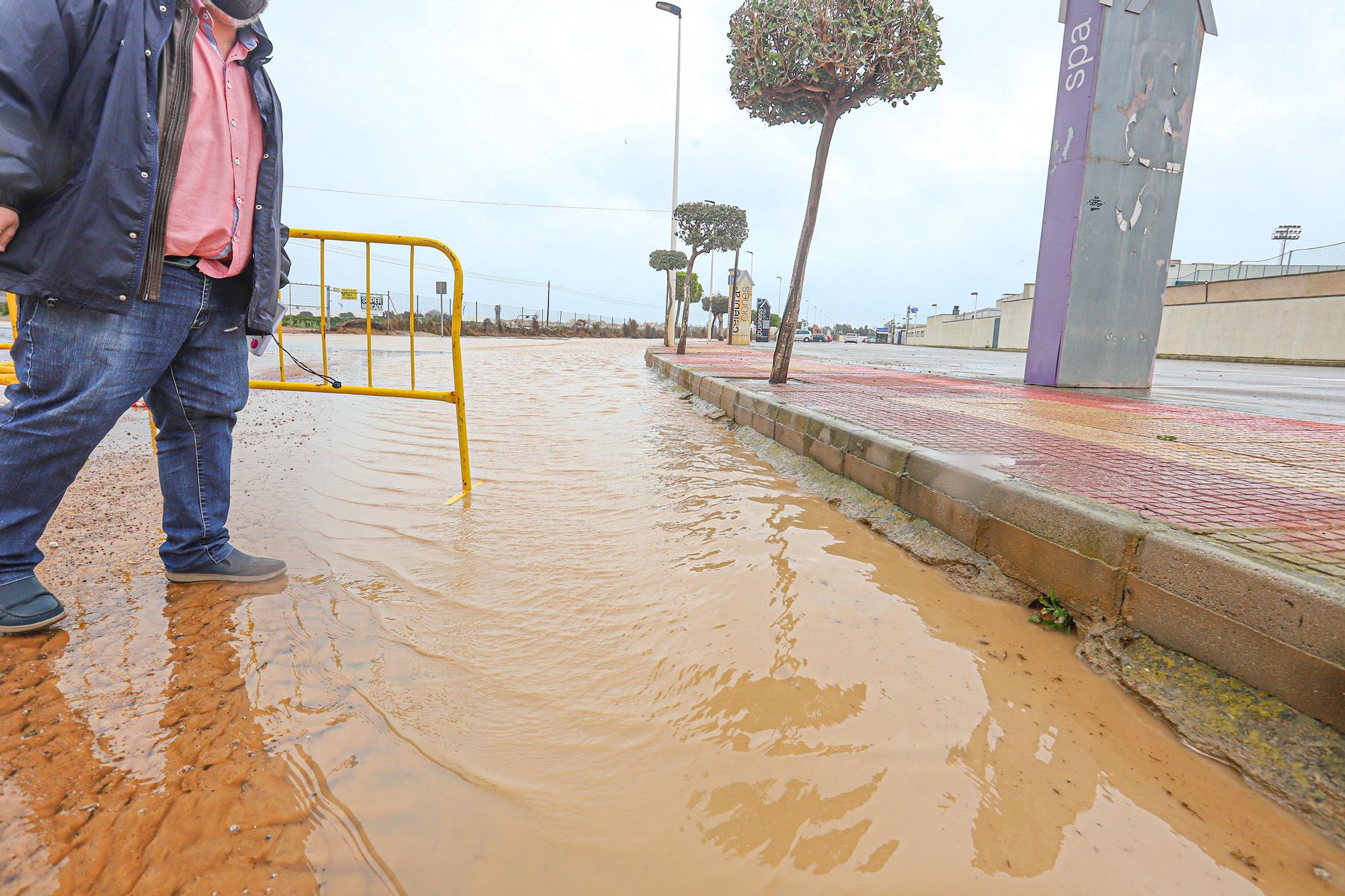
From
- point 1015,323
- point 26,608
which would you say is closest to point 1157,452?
point 26,608

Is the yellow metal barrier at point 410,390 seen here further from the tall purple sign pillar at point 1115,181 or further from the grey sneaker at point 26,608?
the tall purple sign pillar at point 1115,181

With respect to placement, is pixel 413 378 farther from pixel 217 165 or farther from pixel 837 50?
pixel 837 50

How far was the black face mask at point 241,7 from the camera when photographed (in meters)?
1.95

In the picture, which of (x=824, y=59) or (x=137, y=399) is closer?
(x=137, y=399)

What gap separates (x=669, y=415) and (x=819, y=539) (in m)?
3.85

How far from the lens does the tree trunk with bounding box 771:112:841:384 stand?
6883mm

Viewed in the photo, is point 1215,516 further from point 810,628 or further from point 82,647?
point 82,647

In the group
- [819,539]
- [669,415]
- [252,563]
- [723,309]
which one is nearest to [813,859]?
[819,539]

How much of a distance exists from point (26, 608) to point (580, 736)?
5.11 feet

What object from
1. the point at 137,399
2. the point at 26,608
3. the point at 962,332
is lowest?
the point at 26,608

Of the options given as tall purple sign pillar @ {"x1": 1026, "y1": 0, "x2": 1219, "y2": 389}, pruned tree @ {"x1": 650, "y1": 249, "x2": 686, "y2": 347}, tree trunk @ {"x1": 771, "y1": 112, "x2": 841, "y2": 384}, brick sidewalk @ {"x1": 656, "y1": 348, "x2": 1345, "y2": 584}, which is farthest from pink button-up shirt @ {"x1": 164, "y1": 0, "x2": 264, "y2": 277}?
pruned tree @ {"x1": 650, "y1": 249, "x2": 686, "y2": 347}

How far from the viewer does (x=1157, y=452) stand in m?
3.31

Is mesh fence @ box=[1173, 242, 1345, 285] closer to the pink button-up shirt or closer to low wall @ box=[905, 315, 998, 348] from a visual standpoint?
low wall @ box=[905, 315, 998, 348]

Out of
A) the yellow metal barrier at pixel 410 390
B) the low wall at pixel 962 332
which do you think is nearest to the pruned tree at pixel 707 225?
the yellow metal barrier at pixel 410 390
